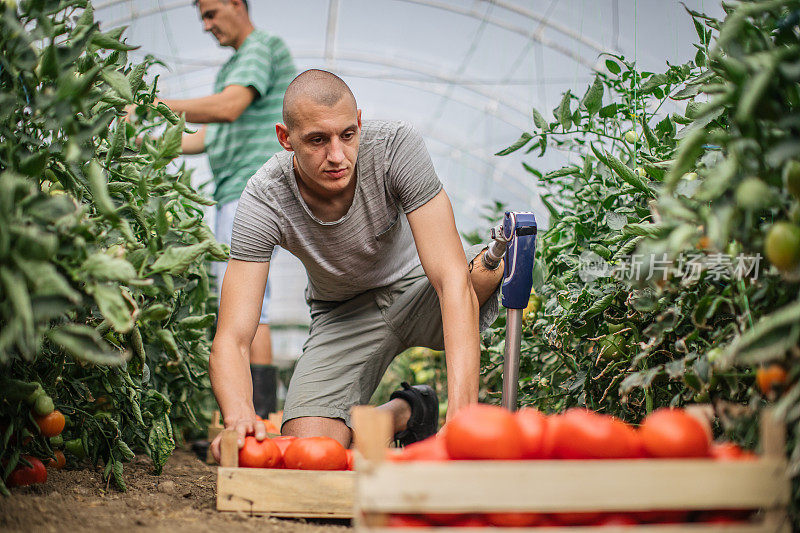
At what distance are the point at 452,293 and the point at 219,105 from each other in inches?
71.3

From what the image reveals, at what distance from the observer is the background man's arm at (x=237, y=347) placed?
74.0 inches

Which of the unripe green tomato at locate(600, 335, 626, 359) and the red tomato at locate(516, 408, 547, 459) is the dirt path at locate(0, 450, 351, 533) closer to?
the red tomato at locate(516, 408, 547, 459)

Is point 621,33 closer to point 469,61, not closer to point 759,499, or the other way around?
point 469,61

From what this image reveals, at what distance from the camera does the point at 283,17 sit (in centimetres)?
A: 830

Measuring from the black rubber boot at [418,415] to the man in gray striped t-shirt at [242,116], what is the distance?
2.54 feet

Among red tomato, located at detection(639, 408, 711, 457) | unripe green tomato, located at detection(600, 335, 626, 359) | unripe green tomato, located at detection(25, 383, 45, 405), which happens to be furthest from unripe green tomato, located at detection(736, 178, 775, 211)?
unripe green tomato, located at detection(25, 383, 45, 405)

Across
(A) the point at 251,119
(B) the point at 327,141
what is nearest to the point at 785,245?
(B) the point at 327,141

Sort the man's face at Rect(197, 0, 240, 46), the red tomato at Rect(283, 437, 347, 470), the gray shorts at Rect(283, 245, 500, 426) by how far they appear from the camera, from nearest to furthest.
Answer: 1. the red tomato at Rect(283, 437, 347, 470)
2. the gray shorts at Rect(283, 245, 500, 426)
3. the man's face at Rect(197, 0, 240, 46)

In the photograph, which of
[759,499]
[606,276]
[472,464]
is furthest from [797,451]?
[606,276]

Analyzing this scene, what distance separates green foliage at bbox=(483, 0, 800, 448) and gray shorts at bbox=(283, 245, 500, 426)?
27 cm

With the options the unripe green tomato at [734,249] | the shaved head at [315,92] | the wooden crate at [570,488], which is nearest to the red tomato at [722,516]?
the wooden crate at [570,488]

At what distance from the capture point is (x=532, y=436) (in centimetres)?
114

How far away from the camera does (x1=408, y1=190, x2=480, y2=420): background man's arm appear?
195cm

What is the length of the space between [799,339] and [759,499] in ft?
0.84
